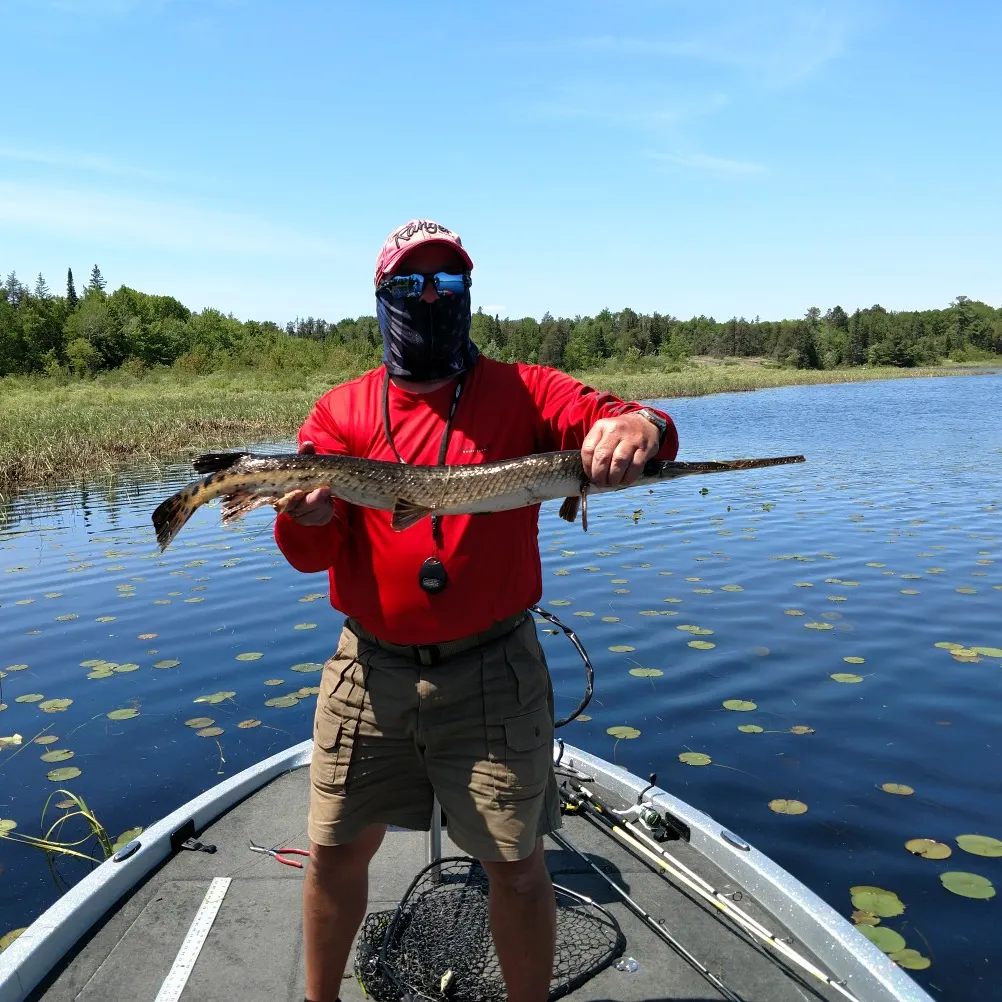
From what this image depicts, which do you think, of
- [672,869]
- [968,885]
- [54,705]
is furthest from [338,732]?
[54,705]

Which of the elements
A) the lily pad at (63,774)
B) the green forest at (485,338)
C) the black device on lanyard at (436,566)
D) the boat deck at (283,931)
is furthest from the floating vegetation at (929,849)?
the green forest at (485,338)

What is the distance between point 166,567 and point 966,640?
11.2 meters

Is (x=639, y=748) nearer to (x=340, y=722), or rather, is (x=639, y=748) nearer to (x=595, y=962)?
(x=595, y=962)

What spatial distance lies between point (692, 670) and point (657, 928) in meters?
4.85

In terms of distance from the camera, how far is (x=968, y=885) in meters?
4.98

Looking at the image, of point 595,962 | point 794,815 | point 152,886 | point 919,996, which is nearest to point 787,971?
point 919,996

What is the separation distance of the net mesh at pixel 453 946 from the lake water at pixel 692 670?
6.17 feet

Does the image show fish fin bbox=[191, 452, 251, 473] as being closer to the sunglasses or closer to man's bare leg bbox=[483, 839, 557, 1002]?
the sunglasses

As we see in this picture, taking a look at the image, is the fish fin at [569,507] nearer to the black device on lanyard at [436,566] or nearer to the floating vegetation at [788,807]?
the black device on lanyard at [436,566]

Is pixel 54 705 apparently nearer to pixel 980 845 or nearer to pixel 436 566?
pixel 436 566

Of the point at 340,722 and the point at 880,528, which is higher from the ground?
the point at 340,722

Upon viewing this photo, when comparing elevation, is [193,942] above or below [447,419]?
below

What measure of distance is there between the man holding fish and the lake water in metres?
2.99

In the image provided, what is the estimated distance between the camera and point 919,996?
9.99 ft
